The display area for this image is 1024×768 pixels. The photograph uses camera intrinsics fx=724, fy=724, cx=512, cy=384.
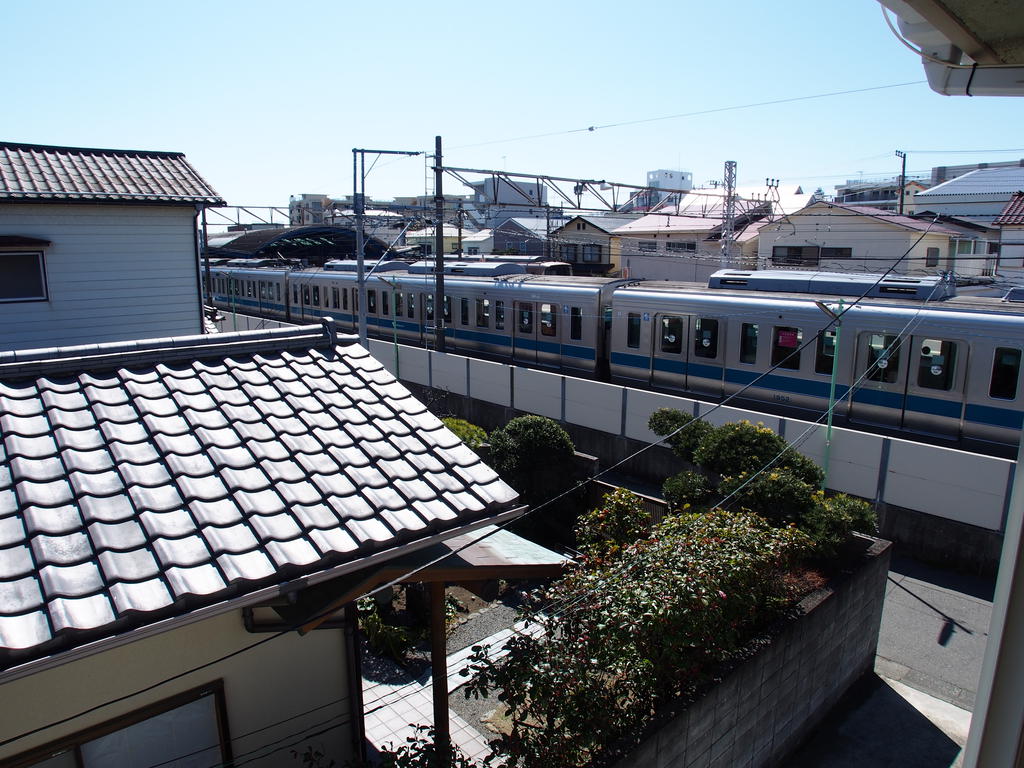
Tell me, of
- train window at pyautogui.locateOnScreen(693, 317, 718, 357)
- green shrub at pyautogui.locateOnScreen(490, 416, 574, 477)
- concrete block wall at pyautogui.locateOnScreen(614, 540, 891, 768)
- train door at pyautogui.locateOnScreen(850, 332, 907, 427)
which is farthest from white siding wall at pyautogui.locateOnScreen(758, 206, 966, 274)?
concrete block wall at pyautogui.locateOnScreen(614, 540, 891, 768)

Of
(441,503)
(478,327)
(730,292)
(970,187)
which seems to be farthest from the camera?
(970,187)

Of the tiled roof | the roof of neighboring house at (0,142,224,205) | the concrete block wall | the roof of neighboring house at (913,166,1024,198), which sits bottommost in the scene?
the concrete block wall

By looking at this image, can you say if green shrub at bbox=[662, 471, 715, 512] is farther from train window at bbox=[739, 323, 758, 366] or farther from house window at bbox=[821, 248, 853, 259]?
house window at bbox=[821, 248, 853, 259]

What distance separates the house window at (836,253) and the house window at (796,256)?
34 cm

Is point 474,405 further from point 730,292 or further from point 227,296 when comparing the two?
point 227,296

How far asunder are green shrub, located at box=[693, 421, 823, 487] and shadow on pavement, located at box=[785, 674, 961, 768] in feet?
8.42

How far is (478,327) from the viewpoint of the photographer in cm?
1962

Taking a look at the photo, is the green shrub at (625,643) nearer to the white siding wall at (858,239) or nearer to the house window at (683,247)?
the white siding wall at (858,239)

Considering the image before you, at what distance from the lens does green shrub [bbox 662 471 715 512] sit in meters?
8.66

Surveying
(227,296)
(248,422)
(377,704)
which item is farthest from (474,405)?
(227,296)

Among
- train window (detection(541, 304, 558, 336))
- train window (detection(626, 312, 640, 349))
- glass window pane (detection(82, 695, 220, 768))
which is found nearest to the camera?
glass window pane (detection(82, 695, 220, 768))

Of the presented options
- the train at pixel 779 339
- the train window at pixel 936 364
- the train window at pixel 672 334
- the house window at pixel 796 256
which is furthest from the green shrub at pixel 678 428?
the house window at pixel 796 256

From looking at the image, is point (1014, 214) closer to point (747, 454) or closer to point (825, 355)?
point (825, 355)

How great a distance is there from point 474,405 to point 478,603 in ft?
24.5
